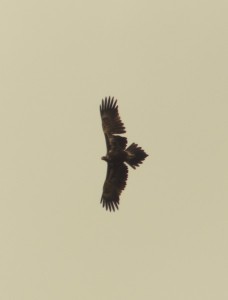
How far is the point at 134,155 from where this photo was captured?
42.2 metres

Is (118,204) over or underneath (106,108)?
underneath

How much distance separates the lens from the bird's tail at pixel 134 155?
138 ft

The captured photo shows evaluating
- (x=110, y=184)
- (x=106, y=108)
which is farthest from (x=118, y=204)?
(x=106, y=108)

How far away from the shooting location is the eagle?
139 feet

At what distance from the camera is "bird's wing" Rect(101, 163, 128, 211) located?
43125mm

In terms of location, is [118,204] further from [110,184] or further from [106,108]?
[106,108]

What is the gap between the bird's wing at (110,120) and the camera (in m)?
42.8

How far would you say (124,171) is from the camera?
43.2 metres

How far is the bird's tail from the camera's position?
138ft

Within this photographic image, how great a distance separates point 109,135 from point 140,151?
4.70ft

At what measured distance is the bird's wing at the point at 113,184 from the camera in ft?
141

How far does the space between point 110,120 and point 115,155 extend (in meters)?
1.43

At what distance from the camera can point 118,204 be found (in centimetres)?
4381

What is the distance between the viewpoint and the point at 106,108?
43375mm
